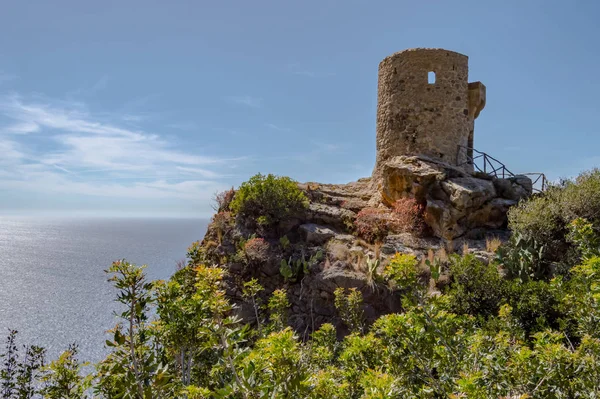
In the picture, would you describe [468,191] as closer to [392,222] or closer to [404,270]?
[392,222]

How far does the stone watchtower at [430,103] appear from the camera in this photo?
1559 centimetres

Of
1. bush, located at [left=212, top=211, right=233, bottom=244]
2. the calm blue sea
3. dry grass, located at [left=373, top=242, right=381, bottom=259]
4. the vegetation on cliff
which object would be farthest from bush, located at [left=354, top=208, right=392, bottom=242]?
the calm blue sea

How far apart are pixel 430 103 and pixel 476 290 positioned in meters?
9.49

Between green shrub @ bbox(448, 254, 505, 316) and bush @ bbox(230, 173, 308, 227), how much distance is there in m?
7.05

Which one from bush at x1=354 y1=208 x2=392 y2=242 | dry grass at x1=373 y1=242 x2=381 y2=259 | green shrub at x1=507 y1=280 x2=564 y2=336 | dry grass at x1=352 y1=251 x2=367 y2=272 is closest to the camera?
green shrub at x1=507 y1=280 x2=564 y2=336

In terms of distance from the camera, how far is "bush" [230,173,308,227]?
14.2 m

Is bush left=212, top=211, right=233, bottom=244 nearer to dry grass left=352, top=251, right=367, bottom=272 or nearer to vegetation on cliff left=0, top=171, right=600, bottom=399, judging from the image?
dry grass left=352, top=251, right=367, bottom=272

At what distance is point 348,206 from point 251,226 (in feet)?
15.6

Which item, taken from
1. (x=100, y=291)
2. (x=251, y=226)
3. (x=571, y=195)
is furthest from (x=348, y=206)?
(x=100, y=291)

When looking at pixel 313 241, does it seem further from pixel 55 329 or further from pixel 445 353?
pixel 55 329

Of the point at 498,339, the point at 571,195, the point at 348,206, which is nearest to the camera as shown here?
the point at 498,339

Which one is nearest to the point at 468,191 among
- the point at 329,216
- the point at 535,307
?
the point at 329,216

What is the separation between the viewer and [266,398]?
2.45 metres

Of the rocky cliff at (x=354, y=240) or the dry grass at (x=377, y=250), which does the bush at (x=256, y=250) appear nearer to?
the rocky cliff at (x=354, y=240)
